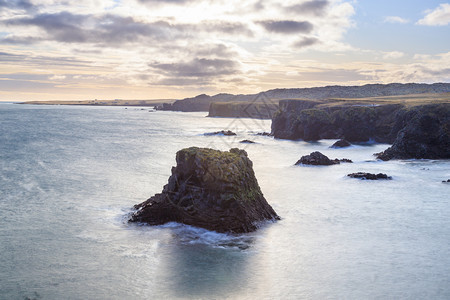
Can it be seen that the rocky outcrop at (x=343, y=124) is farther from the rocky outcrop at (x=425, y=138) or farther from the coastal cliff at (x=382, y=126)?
the rocky outcrop at (x=425, y=138)

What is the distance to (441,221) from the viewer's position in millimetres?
22828

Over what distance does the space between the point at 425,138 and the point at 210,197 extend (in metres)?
38.9

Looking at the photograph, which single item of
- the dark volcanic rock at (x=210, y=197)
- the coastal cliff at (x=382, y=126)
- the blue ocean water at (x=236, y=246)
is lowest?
the blue ocean water at (x=236, y=246)

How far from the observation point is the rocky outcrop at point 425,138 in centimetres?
4806

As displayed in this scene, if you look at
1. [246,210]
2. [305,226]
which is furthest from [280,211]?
[246,210]

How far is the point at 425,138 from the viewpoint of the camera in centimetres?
4928

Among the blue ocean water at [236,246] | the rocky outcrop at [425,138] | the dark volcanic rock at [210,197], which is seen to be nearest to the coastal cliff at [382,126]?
the rocky outcrop at [425,138]

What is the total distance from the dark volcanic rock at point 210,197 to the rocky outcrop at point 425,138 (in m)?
32.5

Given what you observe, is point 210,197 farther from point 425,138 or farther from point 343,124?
point 343,124

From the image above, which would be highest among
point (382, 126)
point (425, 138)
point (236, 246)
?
point (382, 126)

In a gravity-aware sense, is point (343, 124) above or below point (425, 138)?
above

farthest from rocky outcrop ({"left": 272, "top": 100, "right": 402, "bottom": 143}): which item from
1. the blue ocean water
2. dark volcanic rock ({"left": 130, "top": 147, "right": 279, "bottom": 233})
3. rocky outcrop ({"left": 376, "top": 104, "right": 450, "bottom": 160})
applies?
dark volcanic rock ({"left": 130, "top": 147, "right": 279, "bottom": 233})

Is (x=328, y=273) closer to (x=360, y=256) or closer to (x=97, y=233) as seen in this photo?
(x=360, y=256)

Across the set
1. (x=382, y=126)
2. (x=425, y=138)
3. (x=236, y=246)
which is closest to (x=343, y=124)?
(x=382, y=126)
